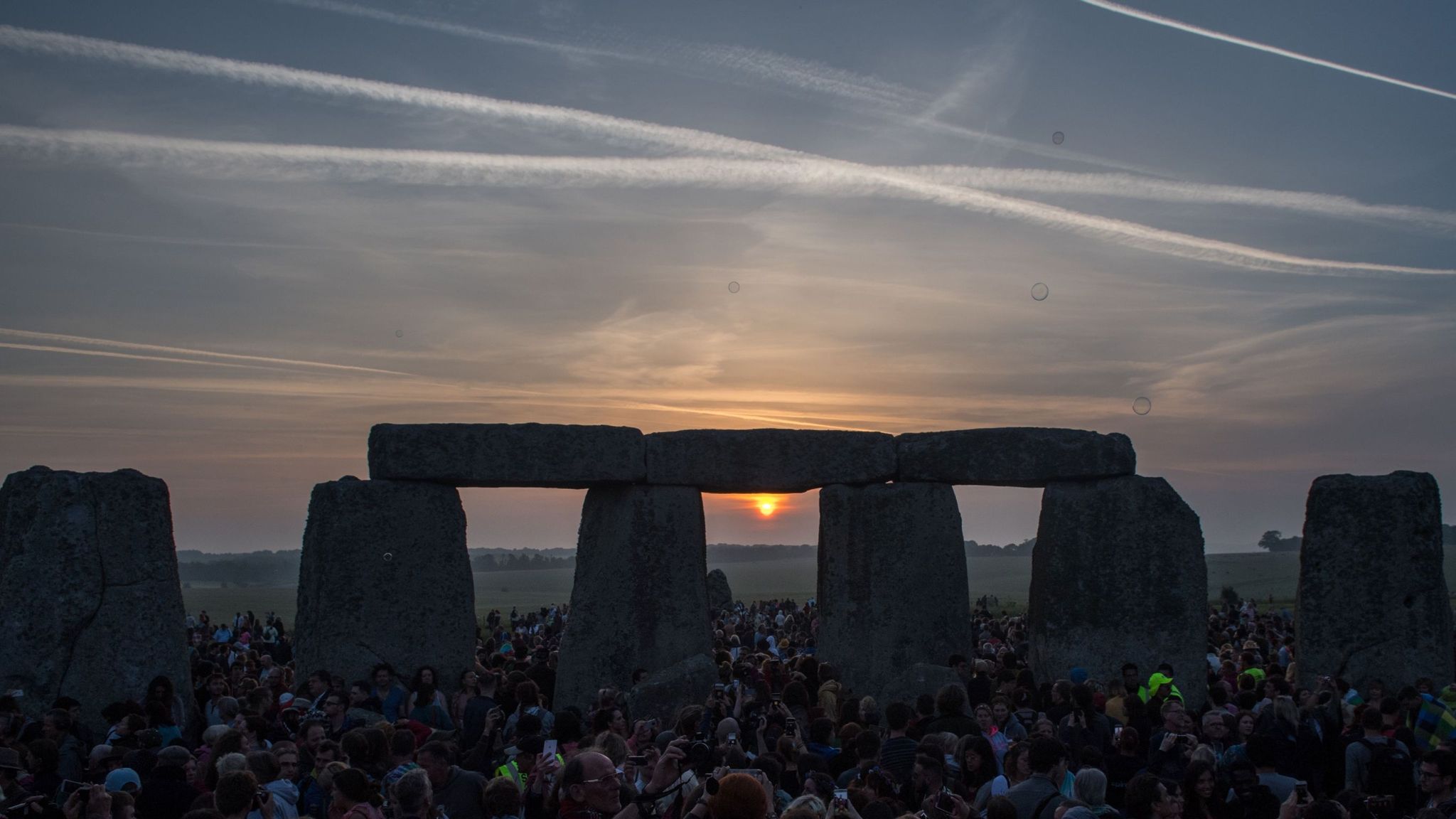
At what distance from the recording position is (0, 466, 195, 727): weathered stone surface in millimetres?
12773

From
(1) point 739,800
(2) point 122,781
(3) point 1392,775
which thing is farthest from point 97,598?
(3) point 1392,775

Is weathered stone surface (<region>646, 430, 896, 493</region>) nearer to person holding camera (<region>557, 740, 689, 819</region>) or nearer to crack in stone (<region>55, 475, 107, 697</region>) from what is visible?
crack in stone (<region>55, 475, 107, 697</region>)

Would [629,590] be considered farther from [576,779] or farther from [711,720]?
[576,779]

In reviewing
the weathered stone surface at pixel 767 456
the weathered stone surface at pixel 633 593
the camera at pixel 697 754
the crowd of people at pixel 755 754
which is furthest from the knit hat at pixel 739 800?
the weathered stone surface at pixel 767 456

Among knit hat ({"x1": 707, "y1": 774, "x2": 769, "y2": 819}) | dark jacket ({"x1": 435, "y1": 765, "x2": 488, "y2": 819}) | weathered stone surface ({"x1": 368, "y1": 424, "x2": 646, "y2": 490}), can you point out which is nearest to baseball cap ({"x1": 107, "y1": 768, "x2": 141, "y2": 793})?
dark jacket ({"x1": 435, "y1": 765, "x2": 488, "y2": 819})

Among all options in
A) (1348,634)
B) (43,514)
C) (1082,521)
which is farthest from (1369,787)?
(43,514)

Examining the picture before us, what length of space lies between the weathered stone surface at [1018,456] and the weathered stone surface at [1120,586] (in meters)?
0.29

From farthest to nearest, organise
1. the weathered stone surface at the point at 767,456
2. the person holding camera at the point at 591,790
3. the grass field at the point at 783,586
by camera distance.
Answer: the grass field at the point at 783,586 < the weathered stone surface at the point at 767,456 < the person holding camera at the point at 591,790

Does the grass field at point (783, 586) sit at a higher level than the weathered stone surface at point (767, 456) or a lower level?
lower

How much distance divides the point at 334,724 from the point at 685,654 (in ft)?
20.9

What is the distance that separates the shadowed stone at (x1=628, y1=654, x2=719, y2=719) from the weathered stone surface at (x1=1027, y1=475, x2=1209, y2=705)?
5.06 meters

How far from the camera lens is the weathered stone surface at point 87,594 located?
41.9 ft

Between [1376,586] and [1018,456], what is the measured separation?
4.11 meters

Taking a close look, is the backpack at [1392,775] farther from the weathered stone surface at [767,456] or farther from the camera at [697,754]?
the weathered stone surface at [767,456]
